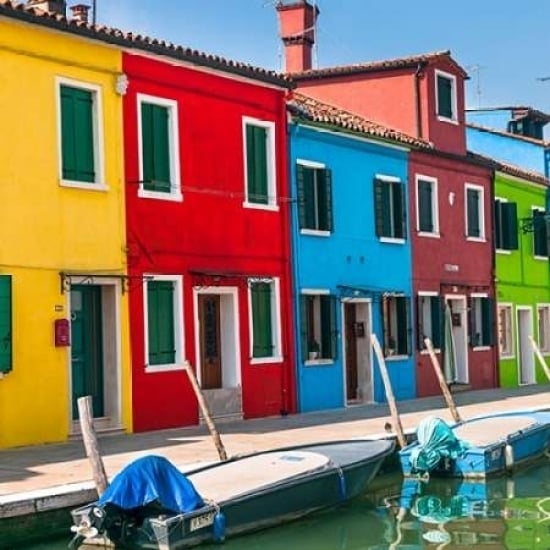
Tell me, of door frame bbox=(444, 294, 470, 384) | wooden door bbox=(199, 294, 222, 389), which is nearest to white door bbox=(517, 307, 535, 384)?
door frame bbox=(444, 294, 470, 384)

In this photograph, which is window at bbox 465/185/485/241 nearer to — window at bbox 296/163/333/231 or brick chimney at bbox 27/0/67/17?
window at bbox 296/163/333/231

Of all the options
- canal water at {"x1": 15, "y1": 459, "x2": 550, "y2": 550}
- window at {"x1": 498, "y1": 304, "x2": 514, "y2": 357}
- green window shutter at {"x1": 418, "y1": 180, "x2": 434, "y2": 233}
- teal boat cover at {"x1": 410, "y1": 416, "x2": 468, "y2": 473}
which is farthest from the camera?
window at {"x1": 498, "y1": 304, "x2": 514, "y2": 357}

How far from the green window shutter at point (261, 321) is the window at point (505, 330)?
10.2 metres

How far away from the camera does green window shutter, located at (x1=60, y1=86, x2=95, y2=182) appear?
54.6 ft

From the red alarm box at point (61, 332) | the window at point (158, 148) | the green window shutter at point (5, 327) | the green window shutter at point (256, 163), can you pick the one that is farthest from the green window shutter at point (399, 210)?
the green window shutter at point (5, 327)

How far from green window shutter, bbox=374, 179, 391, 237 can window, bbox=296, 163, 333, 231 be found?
182 cm

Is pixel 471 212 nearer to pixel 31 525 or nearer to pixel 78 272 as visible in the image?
pixel 78 272

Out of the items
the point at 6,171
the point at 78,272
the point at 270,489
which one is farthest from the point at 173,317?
the point at 270,489

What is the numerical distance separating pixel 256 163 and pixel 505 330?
1155 centimetres

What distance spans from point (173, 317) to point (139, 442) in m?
2.81

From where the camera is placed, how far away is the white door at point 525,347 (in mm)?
30328

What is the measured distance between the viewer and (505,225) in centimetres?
2944

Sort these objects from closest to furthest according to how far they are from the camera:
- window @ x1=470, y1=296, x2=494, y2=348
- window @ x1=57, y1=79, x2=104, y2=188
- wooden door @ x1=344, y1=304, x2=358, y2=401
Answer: window @ x1=57, y1=79, x2=104, y2=188
wooden door @ x1=344, y1=304, x2=358, y2=401
window @ x1=470, y1=296, x2=494, y2=348

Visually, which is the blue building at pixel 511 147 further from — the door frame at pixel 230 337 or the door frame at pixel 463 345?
the door frame at pixel 230 337
